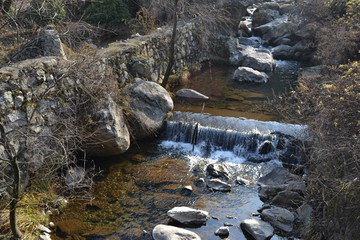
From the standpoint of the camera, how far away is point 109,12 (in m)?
14.8

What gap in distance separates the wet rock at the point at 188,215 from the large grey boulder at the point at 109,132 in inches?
90.6

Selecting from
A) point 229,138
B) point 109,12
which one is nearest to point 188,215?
point 229,138

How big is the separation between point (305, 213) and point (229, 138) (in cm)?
340

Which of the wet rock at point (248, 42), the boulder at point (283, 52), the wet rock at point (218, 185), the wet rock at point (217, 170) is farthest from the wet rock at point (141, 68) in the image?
the boulder at point (283, 52)

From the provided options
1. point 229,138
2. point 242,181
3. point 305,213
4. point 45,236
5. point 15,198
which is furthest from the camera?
point 229,138

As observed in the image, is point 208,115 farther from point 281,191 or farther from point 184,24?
point 184,24

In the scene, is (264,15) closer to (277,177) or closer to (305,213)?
(277,177)

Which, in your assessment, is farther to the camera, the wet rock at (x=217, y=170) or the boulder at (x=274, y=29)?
the boulder at (x=274, y=29)

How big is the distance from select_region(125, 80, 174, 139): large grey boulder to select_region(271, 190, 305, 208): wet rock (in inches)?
150

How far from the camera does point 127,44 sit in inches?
442

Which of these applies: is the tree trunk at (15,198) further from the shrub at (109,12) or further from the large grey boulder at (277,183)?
the shrub at (109,12)

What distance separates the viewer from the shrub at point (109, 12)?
14.8 m

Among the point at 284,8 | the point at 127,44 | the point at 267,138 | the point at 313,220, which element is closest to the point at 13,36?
the point at 127,44

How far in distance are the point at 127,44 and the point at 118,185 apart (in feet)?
17.6
